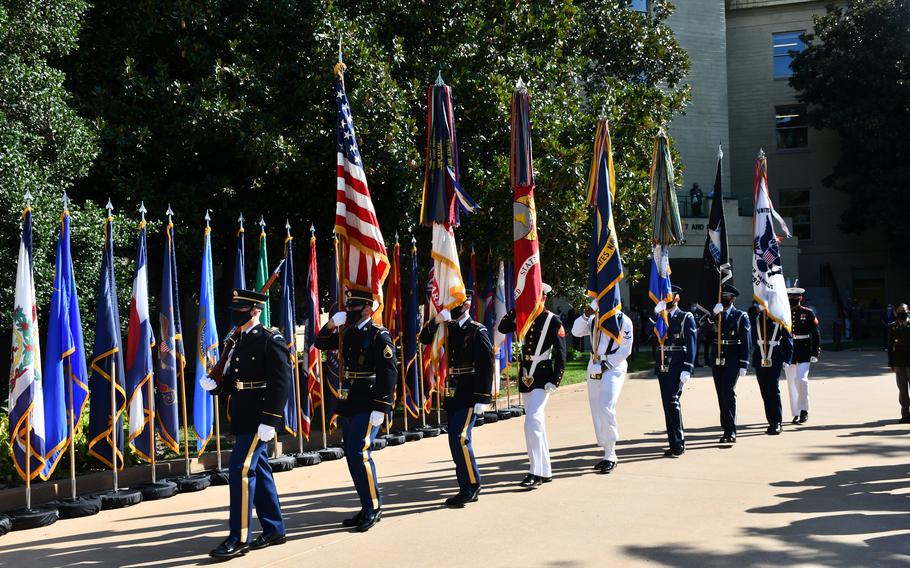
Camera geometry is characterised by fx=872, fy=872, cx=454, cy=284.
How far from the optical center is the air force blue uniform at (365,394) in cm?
760

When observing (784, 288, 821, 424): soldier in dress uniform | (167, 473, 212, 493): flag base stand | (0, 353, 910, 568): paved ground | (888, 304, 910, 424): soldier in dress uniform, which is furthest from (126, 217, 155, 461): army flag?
(888, 304, 910, 424): soldier in dress uniform

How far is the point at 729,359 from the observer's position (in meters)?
12.1

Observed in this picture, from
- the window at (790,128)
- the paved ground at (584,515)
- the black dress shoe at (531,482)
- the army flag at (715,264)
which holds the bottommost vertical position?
the paved ground at (584,515)

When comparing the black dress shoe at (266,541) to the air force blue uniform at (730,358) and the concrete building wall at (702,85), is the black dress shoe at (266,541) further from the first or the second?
the concrete building wall at (702,85)

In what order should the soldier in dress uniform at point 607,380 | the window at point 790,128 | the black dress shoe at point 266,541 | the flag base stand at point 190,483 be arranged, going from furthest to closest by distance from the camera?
1. the window at point 790,128
2. the soldier in dress uniform at point 607,380
3. the flag base stand at point 190,483
4. the black dress shoe at point 266,541

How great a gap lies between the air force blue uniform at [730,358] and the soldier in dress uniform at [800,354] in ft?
6.35

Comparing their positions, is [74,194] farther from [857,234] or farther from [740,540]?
[857,234]

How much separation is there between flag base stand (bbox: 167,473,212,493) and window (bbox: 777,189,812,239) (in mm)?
36558

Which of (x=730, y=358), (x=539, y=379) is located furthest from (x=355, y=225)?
(x=730, y=358)

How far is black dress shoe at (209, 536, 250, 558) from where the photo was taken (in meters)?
6.70

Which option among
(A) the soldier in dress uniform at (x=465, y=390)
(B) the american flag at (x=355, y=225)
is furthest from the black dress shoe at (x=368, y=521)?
(B) the american flag at (x=355, y=225)

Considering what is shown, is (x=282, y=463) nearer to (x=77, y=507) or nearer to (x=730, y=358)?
(x=77, y=507)

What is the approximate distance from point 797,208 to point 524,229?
34544 mm

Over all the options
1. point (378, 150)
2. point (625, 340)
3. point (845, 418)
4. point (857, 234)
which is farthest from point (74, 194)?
point (857, 234)
